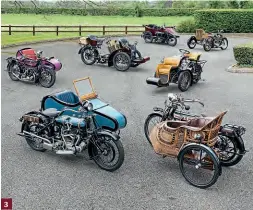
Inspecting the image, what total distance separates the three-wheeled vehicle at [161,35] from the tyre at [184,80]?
30.9ft

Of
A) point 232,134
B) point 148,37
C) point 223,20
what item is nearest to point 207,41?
point 148,37

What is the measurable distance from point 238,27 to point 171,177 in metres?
22.7

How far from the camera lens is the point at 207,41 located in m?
20.0

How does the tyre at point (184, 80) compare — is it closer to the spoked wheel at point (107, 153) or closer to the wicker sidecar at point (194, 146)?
the wicker sidecar at point (194, 146)

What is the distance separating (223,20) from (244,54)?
39.4 feet

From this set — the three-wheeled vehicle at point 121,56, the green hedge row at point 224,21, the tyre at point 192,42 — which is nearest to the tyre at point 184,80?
the three-wheeled vehicle at point 121,56

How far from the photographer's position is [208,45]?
20.0 meters

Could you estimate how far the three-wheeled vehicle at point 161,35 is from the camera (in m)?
21.4

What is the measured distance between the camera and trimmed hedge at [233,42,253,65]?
609 inches

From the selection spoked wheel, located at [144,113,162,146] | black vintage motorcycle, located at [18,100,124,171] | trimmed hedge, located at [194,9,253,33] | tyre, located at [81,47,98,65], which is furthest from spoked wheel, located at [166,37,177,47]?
black vintage motorcycle, located at [18,100,124,171]

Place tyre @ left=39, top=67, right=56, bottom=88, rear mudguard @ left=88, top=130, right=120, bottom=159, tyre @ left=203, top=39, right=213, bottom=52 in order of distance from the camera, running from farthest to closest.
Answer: tyre @ left=203, top=39, right=213, bottom=52, tyre @ left=39, top=67, right=56, bottom=88, rear mudguard @ left=88, top=130, right=120, bottom=159

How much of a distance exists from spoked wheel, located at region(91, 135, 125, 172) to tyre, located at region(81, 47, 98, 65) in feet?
31.3

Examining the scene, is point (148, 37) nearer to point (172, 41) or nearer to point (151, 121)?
point (172, 41)

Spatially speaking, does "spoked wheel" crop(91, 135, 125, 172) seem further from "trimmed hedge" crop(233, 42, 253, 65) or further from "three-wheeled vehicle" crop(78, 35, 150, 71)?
"trimmed hedge" crop(233, 42, 253, 65)
